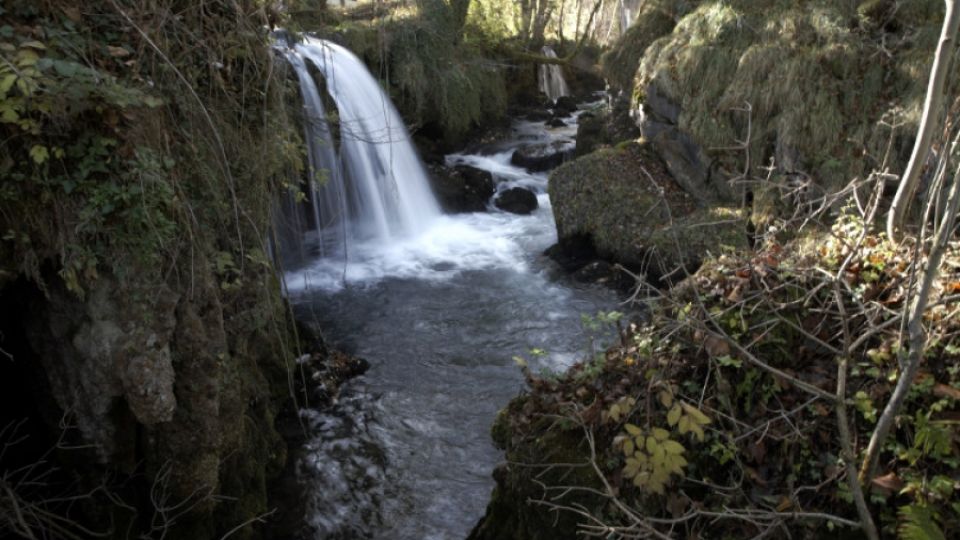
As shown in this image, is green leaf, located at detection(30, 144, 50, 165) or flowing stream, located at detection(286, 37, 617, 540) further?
flowing stream, located at detection(286, 37, 617, 540)

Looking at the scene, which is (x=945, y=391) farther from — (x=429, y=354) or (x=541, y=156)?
(x=541, y=156)

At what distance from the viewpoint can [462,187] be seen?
12.8 m

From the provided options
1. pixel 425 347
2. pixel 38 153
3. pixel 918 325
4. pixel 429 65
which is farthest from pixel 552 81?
pixel 918 325

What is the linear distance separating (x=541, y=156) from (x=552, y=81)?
773cm

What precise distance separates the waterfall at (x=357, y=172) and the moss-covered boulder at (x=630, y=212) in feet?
9.70

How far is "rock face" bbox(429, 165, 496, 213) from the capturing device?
1258cm

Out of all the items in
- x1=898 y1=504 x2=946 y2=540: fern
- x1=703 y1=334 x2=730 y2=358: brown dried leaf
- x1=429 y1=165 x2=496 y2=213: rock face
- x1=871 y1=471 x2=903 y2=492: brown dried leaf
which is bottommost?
x1=871 y1=471 x2=903 y2=492: brown dried leaf

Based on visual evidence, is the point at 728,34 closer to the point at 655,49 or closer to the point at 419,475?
the point at 655,49

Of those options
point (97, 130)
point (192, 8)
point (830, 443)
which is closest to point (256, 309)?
point (97, 130)

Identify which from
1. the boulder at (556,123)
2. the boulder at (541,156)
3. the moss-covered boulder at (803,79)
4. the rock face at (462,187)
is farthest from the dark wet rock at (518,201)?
the boulder at (556,123)

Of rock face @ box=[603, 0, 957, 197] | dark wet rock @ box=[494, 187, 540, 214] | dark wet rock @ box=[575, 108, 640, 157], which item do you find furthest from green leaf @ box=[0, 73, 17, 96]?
dark wet rock @ box=[575, 108, 640, 157]

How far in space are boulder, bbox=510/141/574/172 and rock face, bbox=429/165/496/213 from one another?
3.57 ft

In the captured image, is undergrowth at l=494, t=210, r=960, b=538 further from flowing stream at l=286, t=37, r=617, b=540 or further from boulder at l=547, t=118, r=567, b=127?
boulder at l=547, t=118, r=567, b=127

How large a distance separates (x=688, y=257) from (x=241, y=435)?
233 inches
